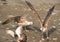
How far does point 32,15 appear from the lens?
17.1 ft

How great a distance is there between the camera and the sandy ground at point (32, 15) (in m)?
4.32

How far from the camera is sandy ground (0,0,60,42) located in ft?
14.2

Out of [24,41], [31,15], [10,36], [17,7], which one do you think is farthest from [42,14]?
[24,41]

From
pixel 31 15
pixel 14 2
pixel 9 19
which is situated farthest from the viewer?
pixel 14 2

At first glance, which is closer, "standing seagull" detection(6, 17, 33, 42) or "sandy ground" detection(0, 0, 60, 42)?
"standing seagull" detection(6, 17, 33, 42)

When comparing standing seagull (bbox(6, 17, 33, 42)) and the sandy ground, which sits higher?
standing seagull (bbox(6, 17, 33, 42))

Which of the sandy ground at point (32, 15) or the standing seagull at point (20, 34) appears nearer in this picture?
the standing seagull at point (20, 34)

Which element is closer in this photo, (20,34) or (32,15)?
(20,34)

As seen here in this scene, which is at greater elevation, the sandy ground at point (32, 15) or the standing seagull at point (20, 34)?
the standing seagull at point (20, 34)

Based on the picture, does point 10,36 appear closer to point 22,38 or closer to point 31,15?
point 22,38

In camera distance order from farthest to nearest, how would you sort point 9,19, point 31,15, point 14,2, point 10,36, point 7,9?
1. point 14,2
2. point 7,9
3. point 31,15
4. point 9,19
5. point 10,36

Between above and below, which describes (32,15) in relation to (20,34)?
below

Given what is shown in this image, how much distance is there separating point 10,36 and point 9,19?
53cm

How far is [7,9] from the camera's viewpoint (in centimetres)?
558
